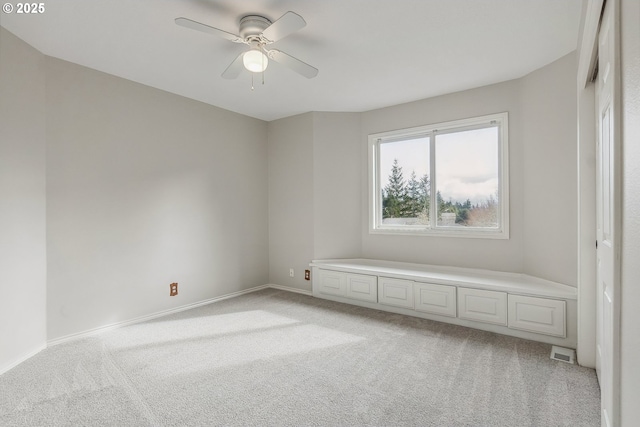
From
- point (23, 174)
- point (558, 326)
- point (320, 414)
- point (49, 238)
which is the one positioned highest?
point (23, 174)

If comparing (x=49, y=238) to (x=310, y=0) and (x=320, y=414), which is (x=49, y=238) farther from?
(x=310, y=0)

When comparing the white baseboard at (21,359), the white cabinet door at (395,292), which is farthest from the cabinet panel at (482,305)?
the white baseboard at (21,359)

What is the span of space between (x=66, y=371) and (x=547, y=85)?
458 centimetres

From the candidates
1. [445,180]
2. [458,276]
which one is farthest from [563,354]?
[445,180]

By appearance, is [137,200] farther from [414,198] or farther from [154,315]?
[414,198]

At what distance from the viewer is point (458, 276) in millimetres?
3420

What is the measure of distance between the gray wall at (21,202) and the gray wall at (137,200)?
0.30 ft

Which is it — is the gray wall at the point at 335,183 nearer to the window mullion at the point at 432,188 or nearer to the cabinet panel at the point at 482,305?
the window mullion at the point at 432,188

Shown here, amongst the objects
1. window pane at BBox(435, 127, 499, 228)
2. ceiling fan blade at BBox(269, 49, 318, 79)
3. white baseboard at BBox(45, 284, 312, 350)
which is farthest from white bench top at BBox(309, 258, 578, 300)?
ceiling fan blade at BBox(269, 49, 318, 79)

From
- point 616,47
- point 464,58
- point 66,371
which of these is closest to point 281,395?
point 66,371

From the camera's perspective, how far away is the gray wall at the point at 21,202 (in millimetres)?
2359

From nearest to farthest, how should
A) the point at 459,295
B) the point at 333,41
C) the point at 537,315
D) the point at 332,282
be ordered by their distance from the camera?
the point at 333,41 < the point at 537,315 < the point at 459,295 < the point at 332,282

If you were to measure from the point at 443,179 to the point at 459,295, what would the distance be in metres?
1.39

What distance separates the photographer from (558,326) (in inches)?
105
